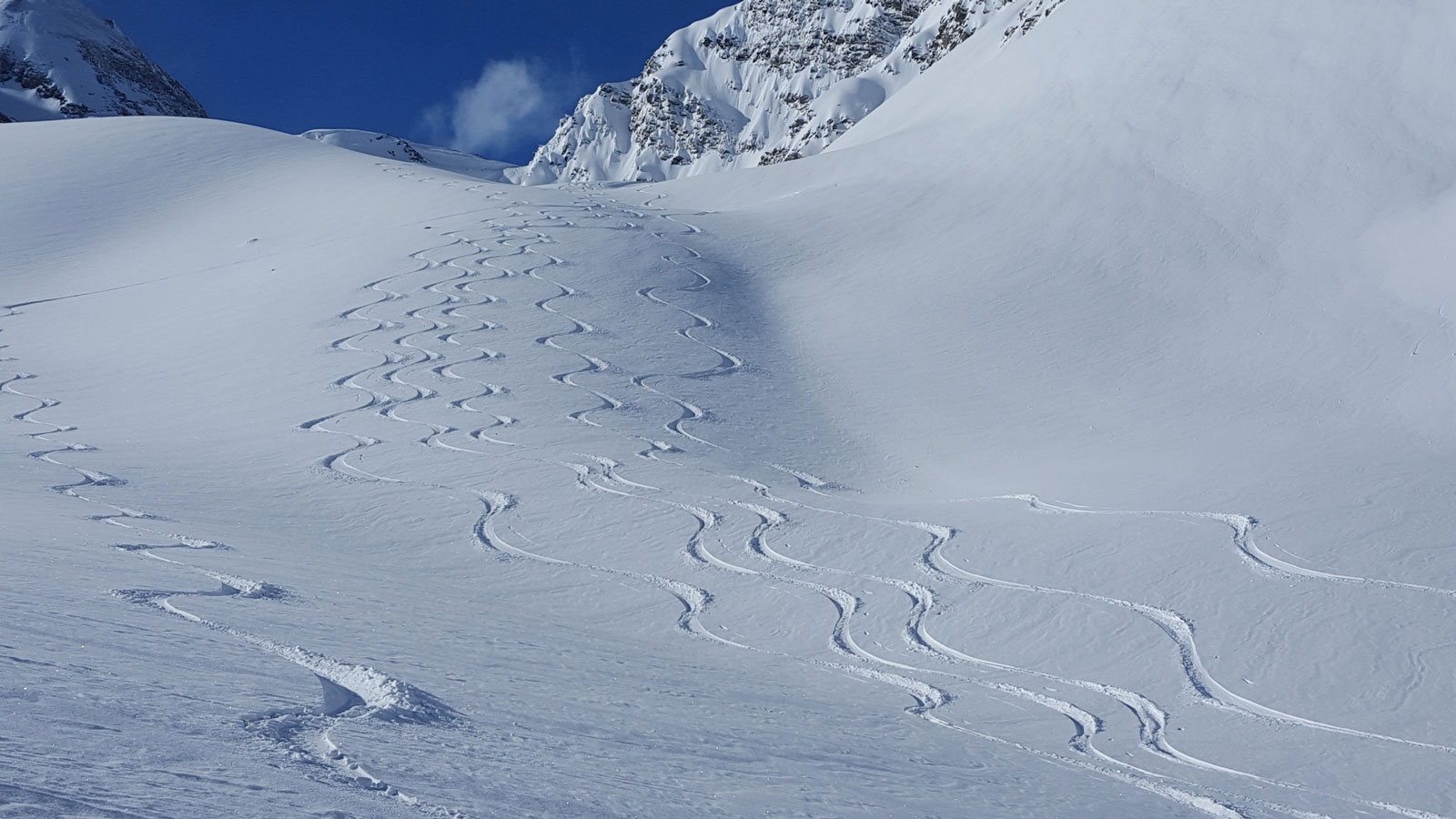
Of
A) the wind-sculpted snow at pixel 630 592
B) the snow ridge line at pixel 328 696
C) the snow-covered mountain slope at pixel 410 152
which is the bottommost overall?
the snow ridge line at pixel 328 696

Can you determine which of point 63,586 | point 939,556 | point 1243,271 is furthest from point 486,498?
point 1243,271

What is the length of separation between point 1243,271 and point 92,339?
45.2ft

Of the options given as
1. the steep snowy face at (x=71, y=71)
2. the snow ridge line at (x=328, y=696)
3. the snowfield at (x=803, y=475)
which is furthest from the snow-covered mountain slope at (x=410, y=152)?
the snow ridge line at (x=328, y=696)

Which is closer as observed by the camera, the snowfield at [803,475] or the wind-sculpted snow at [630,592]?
the wind-sculpted snow at [630,592]

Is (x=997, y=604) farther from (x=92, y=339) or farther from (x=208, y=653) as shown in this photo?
(x=92, y=339)

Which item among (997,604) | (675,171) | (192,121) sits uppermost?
(675,171)

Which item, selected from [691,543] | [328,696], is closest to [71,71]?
[691,543]

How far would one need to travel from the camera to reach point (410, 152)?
13575 centimetres

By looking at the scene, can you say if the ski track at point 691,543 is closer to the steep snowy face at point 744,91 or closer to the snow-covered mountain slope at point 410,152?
the steep snowy face at point 744,91

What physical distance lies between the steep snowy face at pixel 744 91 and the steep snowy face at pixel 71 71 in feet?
139

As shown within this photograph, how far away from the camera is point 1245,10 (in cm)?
1822

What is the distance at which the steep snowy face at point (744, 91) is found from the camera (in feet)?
299

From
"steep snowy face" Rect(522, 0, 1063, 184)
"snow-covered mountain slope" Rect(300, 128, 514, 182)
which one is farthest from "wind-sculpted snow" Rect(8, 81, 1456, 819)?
"snow-covered mountain slope" Rect(300, 128, 514, 182)

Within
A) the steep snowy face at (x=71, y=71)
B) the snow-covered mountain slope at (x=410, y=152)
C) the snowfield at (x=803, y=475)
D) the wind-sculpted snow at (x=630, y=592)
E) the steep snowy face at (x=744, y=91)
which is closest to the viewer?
the wind-sculpted snow at (x=630, y=592)
